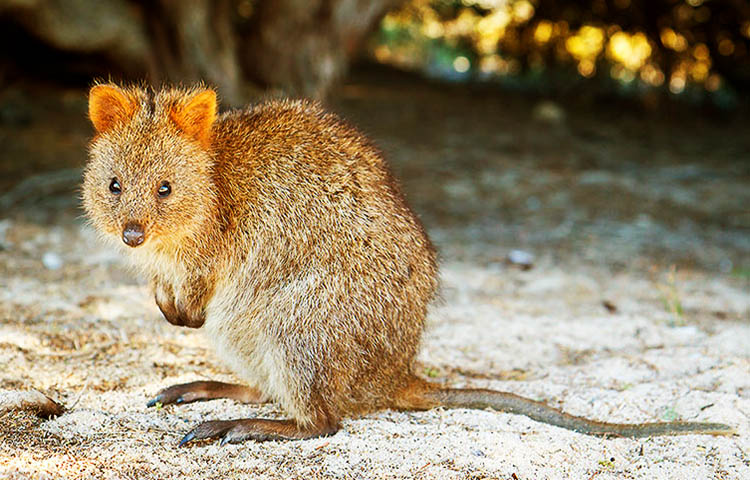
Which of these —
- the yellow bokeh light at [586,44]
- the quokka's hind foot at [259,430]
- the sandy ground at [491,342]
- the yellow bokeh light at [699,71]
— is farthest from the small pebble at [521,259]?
the yellow bokeh light at [699,71]

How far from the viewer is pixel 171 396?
9.53 ft

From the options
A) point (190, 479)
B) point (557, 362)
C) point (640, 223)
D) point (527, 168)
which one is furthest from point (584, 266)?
point (190, 479)

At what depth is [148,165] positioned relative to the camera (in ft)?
8.68

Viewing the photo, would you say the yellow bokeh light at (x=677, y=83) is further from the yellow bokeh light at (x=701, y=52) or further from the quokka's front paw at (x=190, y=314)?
the quokka's front paw at (x=190, y=314)

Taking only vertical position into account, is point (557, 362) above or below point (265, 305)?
below

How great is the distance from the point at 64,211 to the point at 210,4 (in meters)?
2.55

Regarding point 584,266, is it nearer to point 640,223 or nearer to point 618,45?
point 640,223

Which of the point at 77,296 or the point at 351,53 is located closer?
the point at 77,296

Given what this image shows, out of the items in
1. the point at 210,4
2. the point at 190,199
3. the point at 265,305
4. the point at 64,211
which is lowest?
the point at 64,211

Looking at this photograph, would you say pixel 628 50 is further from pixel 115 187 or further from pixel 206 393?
pixel 115 187

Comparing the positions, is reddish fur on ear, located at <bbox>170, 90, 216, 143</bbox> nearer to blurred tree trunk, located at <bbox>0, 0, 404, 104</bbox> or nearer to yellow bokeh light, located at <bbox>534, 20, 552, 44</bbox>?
blurred tree trunk, located at <bbox>0, 0, 404, 104</bbox>

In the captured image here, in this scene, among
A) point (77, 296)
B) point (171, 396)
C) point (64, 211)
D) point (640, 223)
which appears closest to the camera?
point (171, 396)

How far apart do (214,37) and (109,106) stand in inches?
187

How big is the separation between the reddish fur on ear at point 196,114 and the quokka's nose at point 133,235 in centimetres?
40
